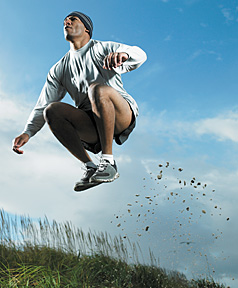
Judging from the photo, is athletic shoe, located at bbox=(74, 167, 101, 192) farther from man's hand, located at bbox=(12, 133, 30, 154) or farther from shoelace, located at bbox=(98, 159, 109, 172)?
man's hand, located at bbox=(12, 133, 30, 154)

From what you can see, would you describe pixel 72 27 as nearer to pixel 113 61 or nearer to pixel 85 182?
pixel 113 61

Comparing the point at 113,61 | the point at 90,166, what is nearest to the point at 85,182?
the point at 90,166

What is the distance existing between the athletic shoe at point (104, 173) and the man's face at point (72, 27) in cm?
108

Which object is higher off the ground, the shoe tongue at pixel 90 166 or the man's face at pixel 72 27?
the man's face at pixel 72 27

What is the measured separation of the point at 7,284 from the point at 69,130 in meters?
1.67

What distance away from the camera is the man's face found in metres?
2.93

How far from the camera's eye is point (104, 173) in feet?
8.88

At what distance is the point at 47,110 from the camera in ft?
9.32

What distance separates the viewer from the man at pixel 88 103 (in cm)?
269

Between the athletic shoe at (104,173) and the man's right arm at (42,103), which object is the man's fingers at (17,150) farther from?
the athletic shoe at (104,173)

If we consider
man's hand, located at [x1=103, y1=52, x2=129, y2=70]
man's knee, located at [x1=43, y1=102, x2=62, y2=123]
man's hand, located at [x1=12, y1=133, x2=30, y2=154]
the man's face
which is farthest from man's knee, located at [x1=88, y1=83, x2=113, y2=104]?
man's hand, located at [x1=12, y1=133, x2=30, y2=154]

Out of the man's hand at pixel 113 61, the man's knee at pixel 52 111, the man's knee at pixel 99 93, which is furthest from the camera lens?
the man's knee at pixel 52 111

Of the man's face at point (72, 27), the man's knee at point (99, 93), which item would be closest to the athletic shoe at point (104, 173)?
the man's knee at point (99, 93)

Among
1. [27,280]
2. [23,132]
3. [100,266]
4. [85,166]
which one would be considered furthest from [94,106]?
[100,266]
